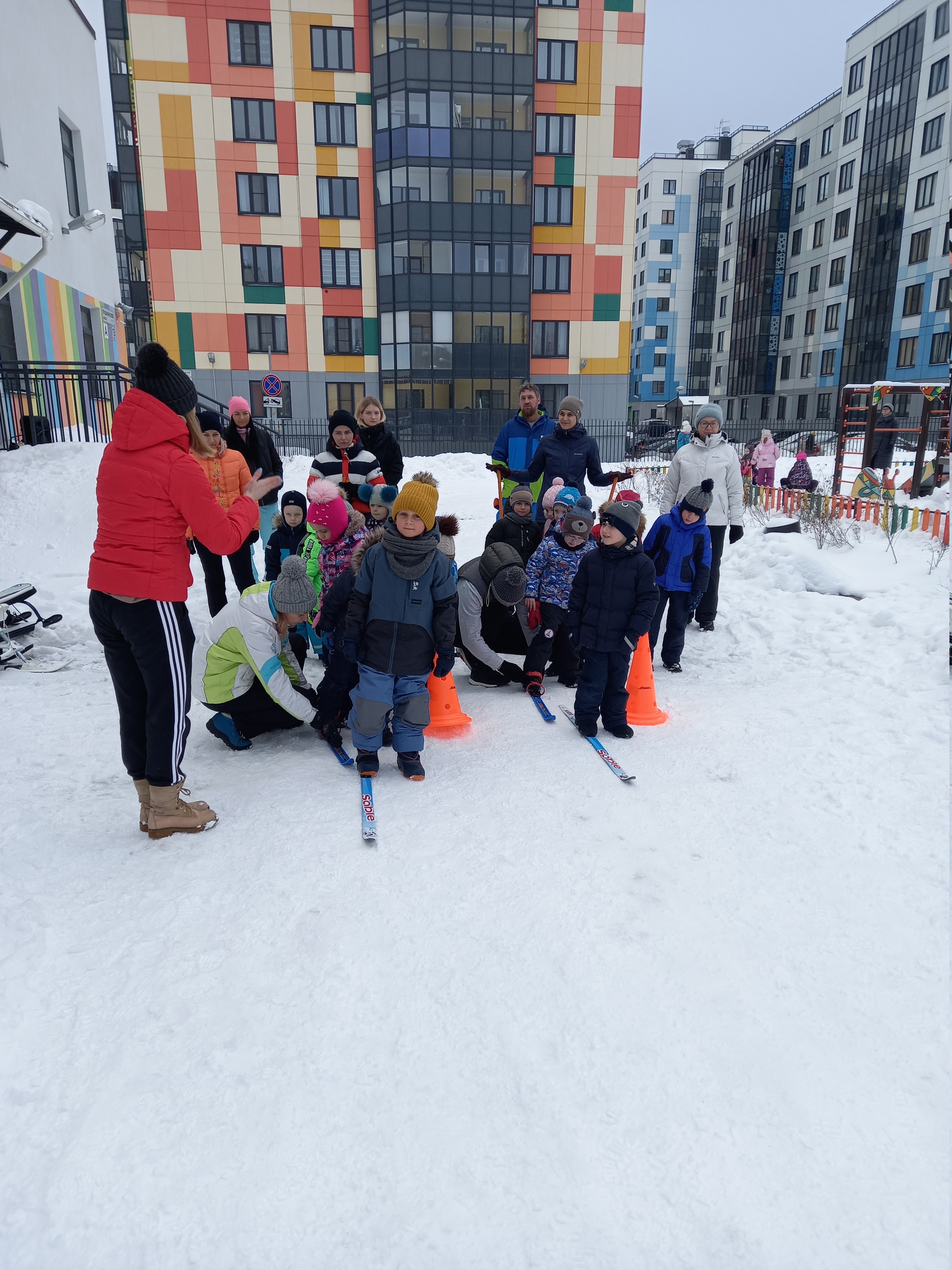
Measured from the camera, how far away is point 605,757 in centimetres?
416

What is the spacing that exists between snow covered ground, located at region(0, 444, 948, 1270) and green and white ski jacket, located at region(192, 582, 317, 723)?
371 millimetres

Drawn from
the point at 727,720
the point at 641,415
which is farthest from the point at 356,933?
the point at 641,415

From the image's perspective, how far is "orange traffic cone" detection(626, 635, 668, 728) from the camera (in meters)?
4.77

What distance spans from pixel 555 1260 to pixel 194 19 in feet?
104

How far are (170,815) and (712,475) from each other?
485cm

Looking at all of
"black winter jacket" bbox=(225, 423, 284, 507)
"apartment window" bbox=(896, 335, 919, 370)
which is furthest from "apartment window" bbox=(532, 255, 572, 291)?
"black winter jacket" bbox=(225, 423, 284, 507)

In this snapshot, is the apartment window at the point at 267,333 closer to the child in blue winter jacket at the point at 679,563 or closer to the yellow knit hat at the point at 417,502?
the child in blue winter jacket at the point at 679,563

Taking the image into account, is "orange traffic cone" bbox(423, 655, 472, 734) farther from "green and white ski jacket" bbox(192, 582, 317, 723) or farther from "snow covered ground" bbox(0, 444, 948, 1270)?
"green and white ski jacket" bbox(192, 582, 317, 723)

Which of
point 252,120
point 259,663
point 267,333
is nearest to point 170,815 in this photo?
point 259,663

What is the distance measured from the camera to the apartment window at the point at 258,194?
24.8m

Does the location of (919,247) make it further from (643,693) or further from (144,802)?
(144,802)

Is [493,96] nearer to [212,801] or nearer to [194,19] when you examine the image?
Answer: [194,19]

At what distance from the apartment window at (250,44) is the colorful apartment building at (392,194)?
53mm

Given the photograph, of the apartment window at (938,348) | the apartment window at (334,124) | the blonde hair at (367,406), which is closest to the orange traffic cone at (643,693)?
the blonde hair at (367,406)
